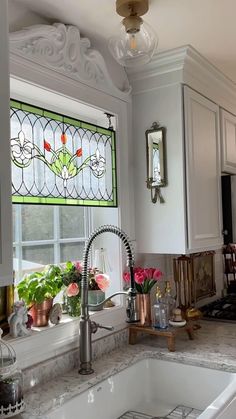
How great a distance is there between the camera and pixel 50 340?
1.54 m

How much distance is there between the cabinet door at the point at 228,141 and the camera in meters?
2.34

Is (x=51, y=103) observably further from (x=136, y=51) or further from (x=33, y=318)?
(x=33, y=318)

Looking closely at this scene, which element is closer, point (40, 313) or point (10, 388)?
point (10, 388)

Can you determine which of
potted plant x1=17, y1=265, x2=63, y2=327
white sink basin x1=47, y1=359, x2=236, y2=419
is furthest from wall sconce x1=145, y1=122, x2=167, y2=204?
white sink basin x1=47, y1=359, x2=236, y2=419

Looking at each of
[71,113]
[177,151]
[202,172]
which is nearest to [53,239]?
[71,113]

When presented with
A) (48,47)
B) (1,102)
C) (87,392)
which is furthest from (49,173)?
(87,392)

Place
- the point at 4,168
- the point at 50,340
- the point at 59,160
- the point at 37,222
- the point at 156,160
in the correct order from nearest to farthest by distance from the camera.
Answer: the point at 4,168
the point at 50,340
the point at 59,160
the point at 37,222
the point at 156,160

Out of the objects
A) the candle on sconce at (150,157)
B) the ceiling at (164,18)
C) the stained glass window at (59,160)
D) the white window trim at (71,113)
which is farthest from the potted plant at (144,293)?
the ceiling at (164,18)

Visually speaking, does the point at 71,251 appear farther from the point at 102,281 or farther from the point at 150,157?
the point at 150,157

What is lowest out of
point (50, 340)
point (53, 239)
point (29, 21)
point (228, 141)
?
point (50, 340)

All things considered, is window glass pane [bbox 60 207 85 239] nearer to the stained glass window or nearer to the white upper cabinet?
the stained glass window

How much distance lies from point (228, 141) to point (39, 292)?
1.52 meters

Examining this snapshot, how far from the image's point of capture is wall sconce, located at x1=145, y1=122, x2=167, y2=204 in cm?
196

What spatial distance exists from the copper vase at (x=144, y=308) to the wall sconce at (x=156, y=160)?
479 millimetres
